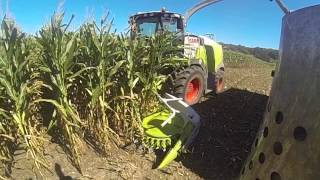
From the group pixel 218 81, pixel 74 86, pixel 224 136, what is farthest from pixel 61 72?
pixel 218 81

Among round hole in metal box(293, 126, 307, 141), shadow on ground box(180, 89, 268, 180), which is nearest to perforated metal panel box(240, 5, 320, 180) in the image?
round hole in metal box(293, 126, 307, 141)

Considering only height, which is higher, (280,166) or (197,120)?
(280,166)

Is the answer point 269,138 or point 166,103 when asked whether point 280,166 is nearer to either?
point 269,138

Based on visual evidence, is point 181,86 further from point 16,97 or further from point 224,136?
point 16,97

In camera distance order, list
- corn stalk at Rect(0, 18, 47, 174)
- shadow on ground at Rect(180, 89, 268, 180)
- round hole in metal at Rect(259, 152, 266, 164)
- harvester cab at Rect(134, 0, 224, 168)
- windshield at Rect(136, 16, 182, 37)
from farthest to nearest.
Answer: windshield at Rect(136, 16, 182, 37), harvester cab at Rect(134, 0, 224, 168), shadow on ground at Rect(180, 89, 268, 180), corn stalk at Rect(0, 18, 47, 174), round hole in metal at Rect(259, 152, 266, 164)

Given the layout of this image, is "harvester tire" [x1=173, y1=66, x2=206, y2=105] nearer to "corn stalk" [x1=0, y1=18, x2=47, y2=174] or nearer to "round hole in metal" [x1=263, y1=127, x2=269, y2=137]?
"corn stalk" [x1=0, y1=18, x2=47, y2=174]

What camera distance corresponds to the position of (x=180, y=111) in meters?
5.25

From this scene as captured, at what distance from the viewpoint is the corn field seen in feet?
14.3

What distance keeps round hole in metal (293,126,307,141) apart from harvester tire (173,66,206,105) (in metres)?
5.43

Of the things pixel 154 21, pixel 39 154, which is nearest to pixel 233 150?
pixel 39 154

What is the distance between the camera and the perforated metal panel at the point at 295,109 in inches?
36.5

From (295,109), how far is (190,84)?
628cm

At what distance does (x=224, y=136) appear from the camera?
5.51 meters

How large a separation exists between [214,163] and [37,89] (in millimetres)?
2165
